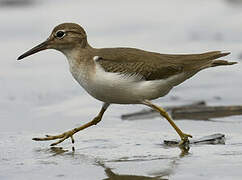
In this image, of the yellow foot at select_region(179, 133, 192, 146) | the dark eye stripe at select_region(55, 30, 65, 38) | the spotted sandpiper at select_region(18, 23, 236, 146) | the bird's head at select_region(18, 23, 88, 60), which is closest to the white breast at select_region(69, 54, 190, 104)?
the spotted sandpiper at select_region(18, 23, 236, 146)

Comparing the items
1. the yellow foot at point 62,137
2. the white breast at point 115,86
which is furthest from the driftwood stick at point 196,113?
the yellow foot at point 62,137

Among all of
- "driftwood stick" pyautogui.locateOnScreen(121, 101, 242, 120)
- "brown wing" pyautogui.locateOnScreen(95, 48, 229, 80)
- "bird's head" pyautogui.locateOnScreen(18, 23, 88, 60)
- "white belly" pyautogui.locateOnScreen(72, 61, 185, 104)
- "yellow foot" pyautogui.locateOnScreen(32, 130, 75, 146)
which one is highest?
"bird's head" pyautogui.locateOnScreen(18, 23, 88, 60)

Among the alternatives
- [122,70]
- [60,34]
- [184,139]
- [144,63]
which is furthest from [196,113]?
[60,34]

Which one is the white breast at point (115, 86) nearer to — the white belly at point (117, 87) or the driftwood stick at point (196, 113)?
the white belly at point (117, 87)

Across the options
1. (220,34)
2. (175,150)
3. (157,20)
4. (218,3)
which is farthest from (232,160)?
(218,3)

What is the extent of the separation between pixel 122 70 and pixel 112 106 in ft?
7.48

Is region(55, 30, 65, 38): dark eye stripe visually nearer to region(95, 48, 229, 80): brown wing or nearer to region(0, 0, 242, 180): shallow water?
region(95, 48, 229, 80): brown wing

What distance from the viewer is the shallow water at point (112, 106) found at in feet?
22.3

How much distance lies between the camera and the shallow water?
22.3 feet

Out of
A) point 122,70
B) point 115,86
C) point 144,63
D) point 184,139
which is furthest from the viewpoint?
point 144,63

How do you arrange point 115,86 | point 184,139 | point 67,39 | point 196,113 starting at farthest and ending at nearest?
point 196,113 → point 67,39 → point 115,86 → point 184,139

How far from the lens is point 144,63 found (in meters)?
8.20

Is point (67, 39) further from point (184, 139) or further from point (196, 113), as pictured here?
point (196, 113)

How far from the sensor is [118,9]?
60.1 ft
